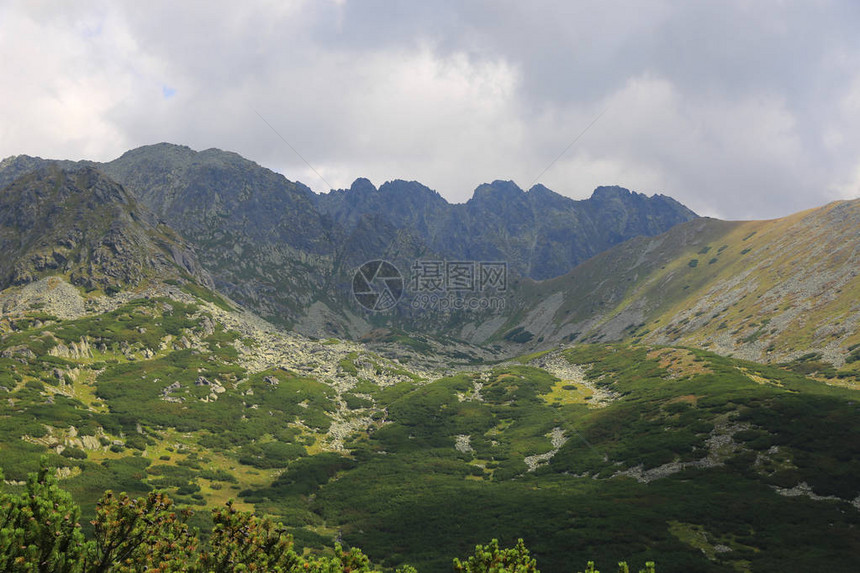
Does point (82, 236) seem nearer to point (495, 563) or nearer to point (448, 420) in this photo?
point (448, 420)

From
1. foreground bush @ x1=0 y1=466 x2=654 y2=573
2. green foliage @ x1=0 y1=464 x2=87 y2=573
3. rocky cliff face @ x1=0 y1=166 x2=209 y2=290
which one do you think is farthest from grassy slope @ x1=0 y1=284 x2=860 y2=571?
rocky cliff face @ x1=0 y1=166 x2=209 y2=290

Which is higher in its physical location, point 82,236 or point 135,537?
point 82,236

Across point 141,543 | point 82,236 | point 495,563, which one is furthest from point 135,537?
point 82,236

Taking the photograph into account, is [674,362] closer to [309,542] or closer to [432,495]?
[432,495]

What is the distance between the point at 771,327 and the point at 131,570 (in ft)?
504

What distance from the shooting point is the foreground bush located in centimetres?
1208

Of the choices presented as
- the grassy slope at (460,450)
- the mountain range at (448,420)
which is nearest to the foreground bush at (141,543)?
the mountain range at (448,420)

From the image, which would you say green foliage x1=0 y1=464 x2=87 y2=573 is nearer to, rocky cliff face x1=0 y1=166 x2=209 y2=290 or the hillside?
the hillside

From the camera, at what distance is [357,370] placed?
5492 inches

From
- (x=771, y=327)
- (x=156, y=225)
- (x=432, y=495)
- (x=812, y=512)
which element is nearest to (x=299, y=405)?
(x=432, y=495)

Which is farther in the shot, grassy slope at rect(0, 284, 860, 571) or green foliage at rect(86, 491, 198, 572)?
grassy slope at rect(0, 284, 860, 571)

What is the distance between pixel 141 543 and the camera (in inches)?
557

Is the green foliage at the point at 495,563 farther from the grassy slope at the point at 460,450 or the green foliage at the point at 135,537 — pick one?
the grassy slope at the point at 460,450

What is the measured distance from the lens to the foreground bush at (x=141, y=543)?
1208cm
